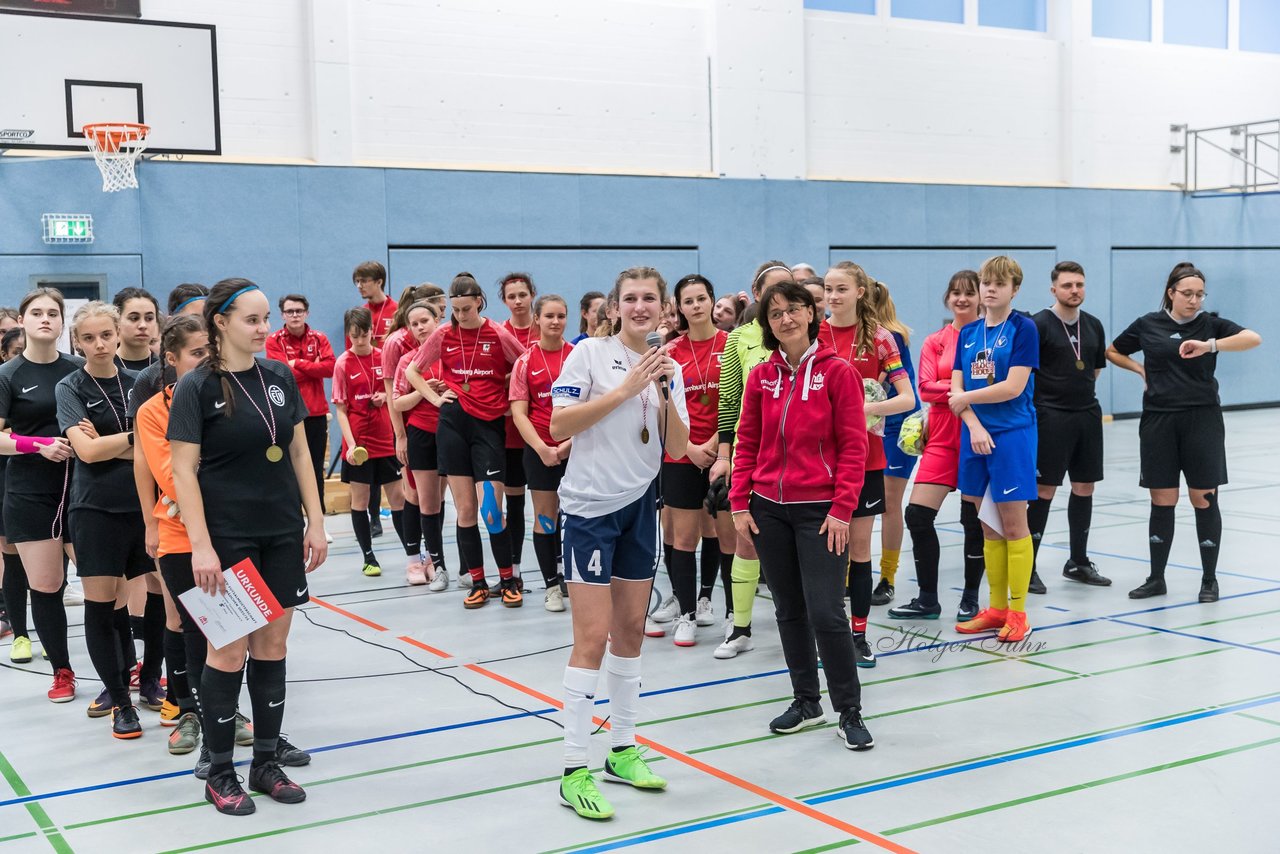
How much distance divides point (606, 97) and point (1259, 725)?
11.3m

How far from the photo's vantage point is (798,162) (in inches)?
607

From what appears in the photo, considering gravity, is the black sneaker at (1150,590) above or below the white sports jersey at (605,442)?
below

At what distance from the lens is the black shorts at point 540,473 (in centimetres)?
673

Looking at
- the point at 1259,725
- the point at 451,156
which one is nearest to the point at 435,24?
the point at 451,156

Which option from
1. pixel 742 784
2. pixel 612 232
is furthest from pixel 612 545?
pixel 612 232

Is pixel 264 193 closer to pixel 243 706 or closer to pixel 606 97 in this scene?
pixel 606 97

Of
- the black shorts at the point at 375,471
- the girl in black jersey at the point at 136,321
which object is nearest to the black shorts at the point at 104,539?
the girl in black jersey at the point at 136,321

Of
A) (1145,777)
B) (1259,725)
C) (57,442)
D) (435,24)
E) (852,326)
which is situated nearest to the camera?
(1145,777)

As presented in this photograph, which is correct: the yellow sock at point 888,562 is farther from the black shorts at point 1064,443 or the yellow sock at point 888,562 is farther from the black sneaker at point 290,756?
the black sneaker at point 290,756

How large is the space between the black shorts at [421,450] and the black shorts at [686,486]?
2051 mm

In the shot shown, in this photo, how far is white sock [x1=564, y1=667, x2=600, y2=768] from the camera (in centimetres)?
388

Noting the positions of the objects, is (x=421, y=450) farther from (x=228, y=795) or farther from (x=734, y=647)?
(x=228, y=795)

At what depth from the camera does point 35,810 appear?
4016 mm

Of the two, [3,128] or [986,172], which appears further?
[986,172]
